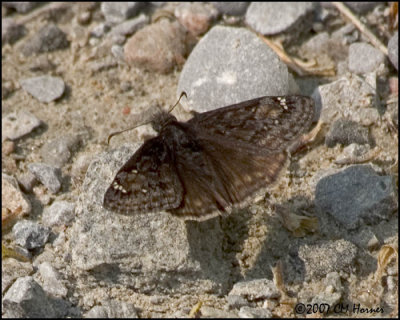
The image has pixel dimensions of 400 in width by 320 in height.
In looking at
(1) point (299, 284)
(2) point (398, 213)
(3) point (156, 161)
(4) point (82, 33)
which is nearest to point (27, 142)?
(4) point (82, 33)

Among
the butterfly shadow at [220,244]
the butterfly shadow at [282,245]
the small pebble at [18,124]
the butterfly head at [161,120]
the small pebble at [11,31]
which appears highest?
the butterfly head at [161,120]

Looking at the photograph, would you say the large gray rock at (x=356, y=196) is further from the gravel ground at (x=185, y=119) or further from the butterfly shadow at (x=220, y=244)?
the butterfly shadow at (x=220, y=244)

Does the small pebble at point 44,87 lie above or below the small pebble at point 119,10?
below

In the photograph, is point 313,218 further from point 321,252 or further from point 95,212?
point 95,212

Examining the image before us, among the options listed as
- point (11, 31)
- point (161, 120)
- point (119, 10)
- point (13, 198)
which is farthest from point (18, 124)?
point (161, 120)

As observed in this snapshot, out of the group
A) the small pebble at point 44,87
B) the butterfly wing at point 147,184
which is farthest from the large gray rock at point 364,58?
the small pebble at point 44,87

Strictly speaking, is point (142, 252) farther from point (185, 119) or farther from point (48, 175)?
point (185, 119)

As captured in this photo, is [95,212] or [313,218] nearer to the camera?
[95,212]

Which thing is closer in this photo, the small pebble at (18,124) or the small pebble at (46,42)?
Answer: the small pebble at (18,124)
